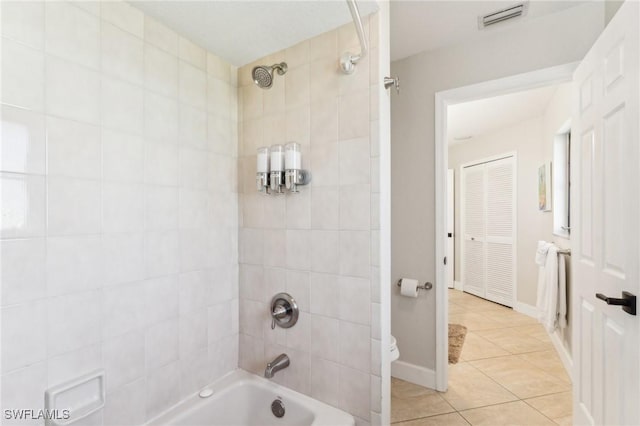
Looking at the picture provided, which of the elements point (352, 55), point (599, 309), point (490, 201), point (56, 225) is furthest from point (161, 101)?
point (490, 201)

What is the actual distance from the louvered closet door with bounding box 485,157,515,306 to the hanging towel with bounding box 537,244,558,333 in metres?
1.39

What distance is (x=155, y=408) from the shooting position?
137 centimetres

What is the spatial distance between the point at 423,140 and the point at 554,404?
1.99 meters

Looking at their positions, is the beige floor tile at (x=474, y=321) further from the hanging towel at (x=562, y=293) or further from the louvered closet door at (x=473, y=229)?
the louvered closet door at (x=473, y=229)

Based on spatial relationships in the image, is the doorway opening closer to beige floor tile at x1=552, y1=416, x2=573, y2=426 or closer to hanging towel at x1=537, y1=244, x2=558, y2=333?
beige floor tile at x1=552, y1=416, x2=573, y2=426

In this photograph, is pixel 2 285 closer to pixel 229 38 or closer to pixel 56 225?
pixel 56 225

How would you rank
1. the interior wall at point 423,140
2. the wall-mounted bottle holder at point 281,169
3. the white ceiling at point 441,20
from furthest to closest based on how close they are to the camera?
the interior wall at point 423,140 < the white ceiling at point 441,20 < the wall-mounted bottle holder at point 281,169

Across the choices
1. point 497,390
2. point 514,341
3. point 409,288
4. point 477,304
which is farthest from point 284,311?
point 477,304

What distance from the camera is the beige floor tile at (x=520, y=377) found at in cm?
214

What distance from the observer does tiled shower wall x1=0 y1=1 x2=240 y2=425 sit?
1.01 metres

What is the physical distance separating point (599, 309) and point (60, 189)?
2.33 metres

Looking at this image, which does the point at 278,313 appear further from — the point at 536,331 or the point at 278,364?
the point at 536,331

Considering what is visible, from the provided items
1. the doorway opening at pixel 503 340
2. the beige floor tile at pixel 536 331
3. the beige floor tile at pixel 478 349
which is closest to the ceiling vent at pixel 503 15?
the doorway opening at pixel 503 340

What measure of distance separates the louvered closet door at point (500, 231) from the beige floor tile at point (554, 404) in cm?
228
